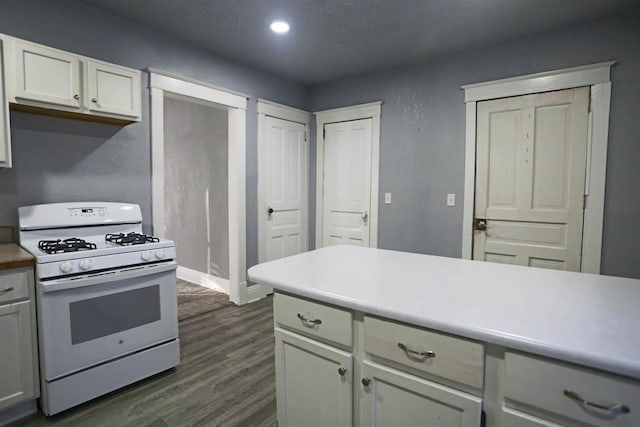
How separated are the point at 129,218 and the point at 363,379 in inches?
86.4

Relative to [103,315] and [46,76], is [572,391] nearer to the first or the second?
[103,315]

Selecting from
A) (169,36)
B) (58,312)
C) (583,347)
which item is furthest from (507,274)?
(169,36)

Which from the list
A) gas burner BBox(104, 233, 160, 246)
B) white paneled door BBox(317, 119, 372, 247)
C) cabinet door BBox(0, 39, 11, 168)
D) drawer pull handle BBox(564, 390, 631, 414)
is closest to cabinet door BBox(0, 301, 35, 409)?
gas burner BBox(104, 233, 160, 246)

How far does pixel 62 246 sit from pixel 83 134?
0.93 m

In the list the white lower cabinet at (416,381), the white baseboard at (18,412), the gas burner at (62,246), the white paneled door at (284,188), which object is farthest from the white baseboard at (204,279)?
the white lower cabinet at (416,381)

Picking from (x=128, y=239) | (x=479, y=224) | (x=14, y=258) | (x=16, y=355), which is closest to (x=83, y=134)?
(x=128, y=239)

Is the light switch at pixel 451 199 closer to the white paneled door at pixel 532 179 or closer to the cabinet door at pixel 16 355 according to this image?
the white paneled door at pixel 532 179

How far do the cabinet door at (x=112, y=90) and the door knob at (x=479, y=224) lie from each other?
298 cm

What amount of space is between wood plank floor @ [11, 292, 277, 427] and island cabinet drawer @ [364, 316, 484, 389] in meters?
1.12

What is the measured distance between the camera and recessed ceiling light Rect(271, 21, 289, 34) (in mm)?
2672

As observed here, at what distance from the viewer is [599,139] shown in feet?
8.64

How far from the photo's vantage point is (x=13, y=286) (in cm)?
175

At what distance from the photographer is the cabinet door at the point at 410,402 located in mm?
971

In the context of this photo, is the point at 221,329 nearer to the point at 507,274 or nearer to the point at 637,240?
the point at 507,274
